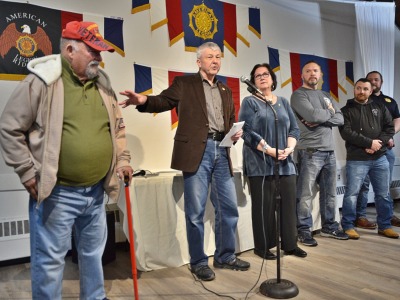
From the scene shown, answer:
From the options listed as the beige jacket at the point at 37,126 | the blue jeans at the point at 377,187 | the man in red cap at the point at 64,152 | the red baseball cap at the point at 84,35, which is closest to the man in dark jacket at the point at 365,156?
the blue jeans at the point at 377,187

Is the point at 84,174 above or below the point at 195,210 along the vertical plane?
above

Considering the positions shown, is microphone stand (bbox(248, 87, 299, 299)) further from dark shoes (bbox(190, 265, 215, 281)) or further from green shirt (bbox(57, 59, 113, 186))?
A: green shirt (bbox(57, 59, 113, 186))

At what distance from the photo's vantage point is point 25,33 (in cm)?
295

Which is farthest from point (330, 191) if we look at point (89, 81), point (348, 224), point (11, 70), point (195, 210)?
point (11, 70)

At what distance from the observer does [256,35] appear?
14.2ft

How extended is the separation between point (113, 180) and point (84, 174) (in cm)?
18

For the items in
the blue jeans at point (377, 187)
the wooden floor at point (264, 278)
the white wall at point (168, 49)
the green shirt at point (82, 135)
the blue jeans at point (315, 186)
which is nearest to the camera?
the green shirt at point (82, 135)

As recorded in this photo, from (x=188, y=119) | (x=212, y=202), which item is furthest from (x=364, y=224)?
(x=188, y=119)

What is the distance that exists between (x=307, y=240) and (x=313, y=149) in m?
0.84

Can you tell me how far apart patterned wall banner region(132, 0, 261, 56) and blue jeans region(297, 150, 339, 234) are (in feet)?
5.31

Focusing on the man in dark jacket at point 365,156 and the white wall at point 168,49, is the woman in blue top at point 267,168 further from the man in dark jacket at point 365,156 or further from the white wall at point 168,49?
the white wall at point 168,49

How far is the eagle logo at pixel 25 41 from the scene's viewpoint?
288 centimetres

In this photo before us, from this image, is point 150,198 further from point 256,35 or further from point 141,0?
point 256,35

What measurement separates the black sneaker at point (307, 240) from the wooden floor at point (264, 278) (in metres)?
0.10
